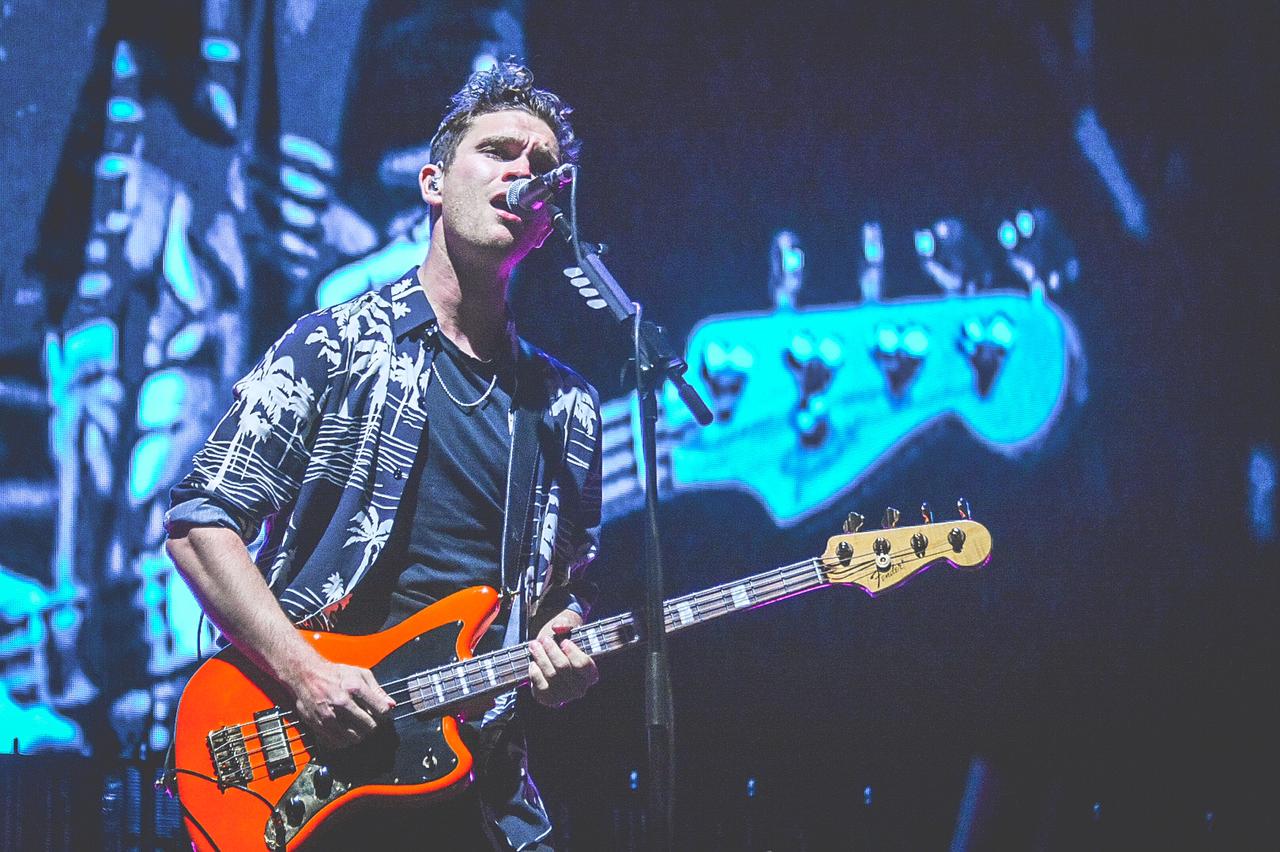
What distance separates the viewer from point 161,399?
11.2 ft

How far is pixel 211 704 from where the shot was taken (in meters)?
2.14

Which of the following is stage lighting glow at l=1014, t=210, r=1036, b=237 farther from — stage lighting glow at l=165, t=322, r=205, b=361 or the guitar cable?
the guitar cable

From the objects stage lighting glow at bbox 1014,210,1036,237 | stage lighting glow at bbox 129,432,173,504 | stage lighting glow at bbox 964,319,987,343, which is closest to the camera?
stage lighting glow at bbox 129,432,173,504

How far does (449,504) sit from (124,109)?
2001mm

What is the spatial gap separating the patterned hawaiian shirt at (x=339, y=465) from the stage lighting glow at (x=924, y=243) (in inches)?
79.7

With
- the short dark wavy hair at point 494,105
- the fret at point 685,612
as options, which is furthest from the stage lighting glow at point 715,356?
the fret at point 685,612

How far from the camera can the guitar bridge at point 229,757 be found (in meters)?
2.10

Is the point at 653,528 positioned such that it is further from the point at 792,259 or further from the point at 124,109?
the point at 124,109

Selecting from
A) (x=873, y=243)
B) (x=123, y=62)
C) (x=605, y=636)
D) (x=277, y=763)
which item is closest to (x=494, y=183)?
(x=605, y=636)

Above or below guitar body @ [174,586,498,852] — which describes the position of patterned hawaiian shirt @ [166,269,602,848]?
above

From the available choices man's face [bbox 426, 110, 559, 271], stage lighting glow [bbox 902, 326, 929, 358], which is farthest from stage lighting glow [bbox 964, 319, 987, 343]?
man's face [bbox 426, 110, 559, 271]

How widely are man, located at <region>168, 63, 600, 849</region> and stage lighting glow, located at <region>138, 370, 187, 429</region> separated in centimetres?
119

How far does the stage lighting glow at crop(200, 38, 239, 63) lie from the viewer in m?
3.63

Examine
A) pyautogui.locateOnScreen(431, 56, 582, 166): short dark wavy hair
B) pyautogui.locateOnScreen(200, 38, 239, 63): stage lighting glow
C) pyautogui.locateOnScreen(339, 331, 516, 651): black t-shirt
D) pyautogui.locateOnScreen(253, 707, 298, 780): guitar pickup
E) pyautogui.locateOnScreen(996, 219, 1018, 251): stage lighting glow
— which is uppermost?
pyautogui.locateOnScreen(200, 38, 239, 63): stage lighting glow
